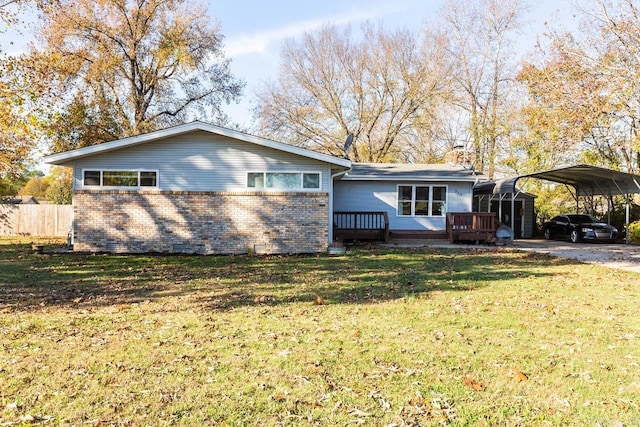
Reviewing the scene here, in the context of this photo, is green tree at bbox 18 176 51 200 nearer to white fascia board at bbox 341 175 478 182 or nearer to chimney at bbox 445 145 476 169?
white fascia board at bbox 341 175 478 182

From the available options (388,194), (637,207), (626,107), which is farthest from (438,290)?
(637,207)

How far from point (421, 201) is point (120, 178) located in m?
11.5

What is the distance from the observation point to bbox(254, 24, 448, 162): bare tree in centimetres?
3133

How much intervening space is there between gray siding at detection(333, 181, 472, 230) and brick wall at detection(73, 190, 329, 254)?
17.8ft

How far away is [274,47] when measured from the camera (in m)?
32.6

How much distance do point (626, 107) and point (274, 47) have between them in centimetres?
2198

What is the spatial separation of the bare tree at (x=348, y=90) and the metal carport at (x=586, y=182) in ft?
32.2

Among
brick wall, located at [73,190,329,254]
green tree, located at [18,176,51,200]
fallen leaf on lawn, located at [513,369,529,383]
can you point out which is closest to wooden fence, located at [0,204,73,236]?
brick wall, located at [73,190,329,254]

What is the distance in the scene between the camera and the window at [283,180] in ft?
46.9

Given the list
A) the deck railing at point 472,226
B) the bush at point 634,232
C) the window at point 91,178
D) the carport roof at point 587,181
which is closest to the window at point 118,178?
the window at point 91,178

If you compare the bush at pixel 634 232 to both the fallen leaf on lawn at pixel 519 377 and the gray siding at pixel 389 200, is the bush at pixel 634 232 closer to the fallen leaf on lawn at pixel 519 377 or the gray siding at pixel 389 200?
the gray siding at pixel 389 200

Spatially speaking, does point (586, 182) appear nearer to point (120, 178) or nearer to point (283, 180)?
point (283, 180)

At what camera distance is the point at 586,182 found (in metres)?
23.0

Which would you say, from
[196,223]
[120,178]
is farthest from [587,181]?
[120,178]
